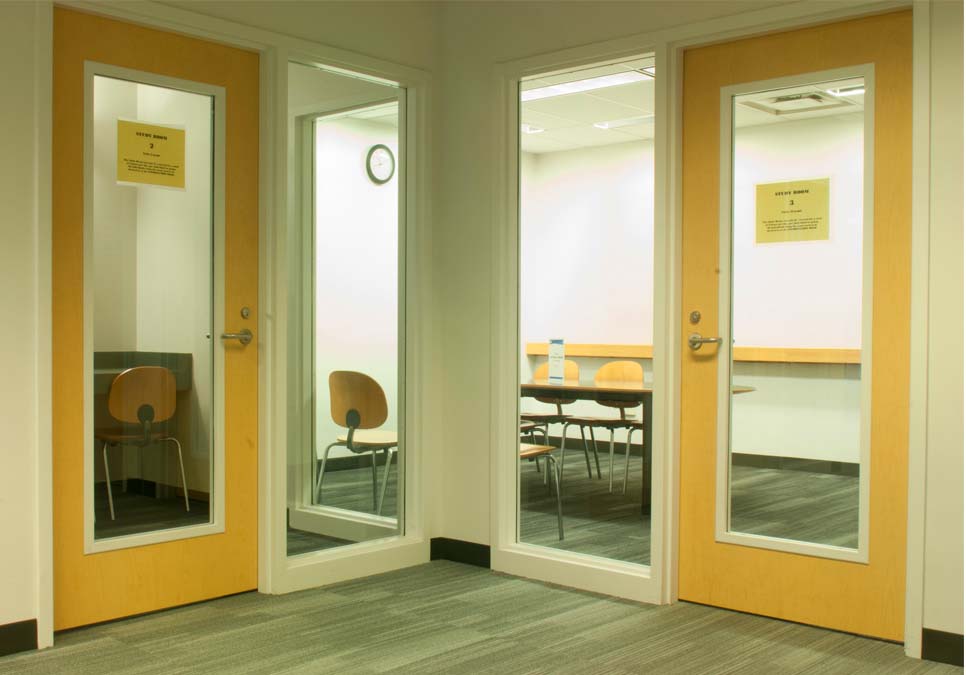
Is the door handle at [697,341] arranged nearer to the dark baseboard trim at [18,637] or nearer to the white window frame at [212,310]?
the white window frame at [212,310]

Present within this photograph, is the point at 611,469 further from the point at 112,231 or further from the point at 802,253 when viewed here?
the point at 112,231

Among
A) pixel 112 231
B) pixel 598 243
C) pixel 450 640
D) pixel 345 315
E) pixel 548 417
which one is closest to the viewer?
pixel 450 640

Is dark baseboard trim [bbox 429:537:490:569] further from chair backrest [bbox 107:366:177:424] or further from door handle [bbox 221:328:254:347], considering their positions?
chair backrest [bbox 107:366:177:424]

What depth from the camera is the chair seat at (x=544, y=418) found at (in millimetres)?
4257

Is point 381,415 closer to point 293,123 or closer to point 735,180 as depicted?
point 293,123

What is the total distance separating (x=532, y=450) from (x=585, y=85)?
8.09 feet

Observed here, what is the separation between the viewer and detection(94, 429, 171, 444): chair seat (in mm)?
3264

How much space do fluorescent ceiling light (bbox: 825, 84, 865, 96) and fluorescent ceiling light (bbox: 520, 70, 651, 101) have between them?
206 centimetres

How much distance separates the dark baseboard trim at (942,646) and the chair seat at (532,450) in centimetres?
173

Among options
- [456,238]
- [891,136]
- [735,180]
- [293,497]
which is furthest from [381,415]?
[891,136]

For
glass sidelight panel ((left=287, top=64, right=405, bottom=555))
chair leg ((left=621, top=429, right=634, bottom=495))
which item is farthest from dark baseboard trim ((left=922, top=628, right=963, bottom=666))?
glass sidelight panel ((left=287, top=64, right=405, bottom=555))

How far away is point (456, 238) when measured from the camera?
4219 mm

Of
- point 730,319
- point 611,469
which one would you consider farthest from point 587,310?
point 730,319

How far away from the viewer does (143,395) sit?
3.41 meters
